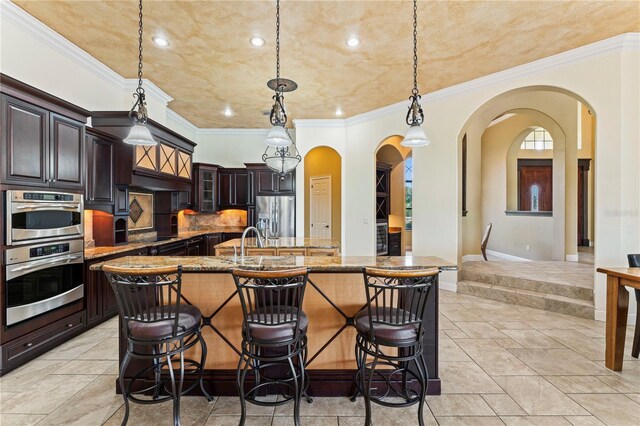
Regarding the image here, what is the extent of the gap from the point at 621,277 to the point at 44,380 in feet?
16.0

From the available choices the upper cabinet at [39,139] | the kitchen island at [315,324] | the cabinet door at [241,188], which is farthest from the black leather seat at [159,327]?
the cabinet door at [241,188]

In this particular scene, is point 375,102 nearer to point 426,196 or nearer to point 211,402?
point 426,196

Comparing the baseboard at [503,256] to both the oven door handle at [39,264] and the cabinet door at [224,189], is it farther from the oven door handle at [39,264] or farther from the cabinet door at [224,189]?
the oven door handle at [39,264]

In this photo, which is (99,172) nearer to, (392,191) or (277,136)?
(277,136)

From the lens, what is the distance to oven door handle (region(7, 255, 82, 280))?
255 centimetres

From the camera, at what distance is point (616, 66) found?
355 cm

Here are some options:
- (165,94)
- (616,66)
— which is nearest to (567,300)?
(616,66)

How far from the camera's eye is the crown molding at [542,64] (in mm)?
3492

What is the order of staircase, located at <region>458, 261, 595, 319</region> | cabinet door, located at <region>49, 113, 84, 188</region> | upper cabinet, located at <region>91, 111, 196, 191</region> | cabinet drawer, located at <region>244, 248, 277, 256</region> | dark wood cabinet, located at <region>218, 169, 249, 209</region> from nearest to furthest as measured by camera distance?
1. cabinet door, located at <region>49, 113, 84, 188</region>
2. staircase, located at <region>458, 261, 595, 319</region>
3. upper cabinet, located at <region>91, 111, 196, 191</region>
4. cabinet drawer, located at <region>244, 248, 277, 256</region>
5. dark wood cabinet, located at <region>218, 169, 249, 209</region>

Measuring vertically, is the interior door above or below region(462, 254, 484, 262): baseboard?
above

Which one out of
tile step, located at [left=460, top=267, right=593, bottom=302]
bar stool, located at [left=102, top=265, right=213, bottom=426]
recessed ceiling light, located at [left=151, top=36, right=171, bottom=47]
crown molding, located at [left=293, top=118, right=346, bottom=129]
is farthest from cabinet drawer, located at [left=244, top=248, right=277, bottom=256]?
crown molding, located at [left=293, top=118, right=346, bottom=129]

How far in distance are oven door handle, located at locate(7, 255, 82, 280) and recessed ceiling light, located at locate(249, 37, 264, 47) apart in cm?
305

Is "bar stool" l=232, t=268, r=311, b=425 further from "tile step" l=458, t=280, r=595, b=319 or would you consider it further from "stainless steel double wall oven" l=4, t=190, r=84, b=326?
"tile step" l=458, t=280, r=595, b=319

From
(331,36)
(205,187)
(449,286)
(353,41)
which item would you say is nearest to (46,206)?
(331,36)
